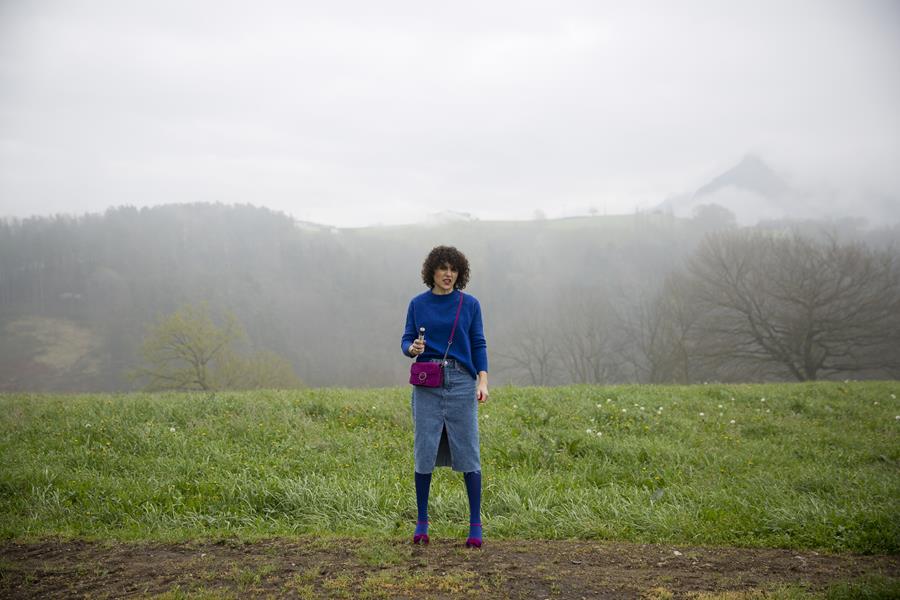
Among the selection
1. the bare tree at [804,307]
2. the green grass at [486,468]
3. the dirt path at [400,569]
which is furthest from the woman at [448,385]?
the bare tree at [804,307]

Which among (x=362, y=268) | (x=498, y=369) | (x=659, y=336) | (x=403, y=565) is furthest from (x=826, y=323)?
(x=362, y=268)

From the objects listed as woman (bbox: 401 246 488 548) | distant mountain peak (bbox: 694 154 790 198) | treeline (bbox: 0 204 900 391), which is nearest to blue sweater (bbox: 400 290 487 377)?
woman (bbox: 401 246 488 548)

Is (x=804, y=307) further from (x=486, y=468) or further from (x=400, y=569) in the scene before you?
(x=400, y=569)

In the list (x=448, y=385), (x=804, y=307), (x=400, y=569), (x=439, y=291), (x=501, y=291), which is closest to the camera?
(x=400, y=569)

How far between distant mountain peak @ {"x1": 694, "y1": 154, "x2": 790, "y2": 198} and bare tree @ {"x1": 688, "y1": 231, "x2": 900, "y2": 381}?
107370 mm

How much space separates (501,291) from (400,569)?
Result: 8861 cm

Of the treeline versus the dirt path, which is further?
the treeline

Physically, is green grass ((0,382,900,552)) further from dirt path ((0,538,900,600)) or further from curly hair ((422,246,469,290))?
curly hair ((422,246,469,290))

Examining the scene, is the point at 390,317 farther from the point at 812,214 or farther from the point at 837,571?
the point at 837,571

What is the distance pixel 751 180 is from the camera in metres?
156

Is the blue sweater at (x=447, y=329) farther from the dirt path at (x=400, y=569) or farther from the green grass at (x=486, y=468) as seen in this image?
the green grass at (x=486, y=468)

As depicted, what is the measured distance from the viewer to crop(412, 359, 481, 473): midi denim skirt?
5168mm

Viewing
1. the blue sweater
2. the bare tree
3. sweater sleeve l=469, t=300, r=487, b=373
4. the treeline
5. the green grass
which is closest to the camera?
the blue sweater

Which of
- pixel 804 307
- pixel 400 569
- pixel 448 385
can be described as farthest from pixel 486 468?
pixel 804 307
